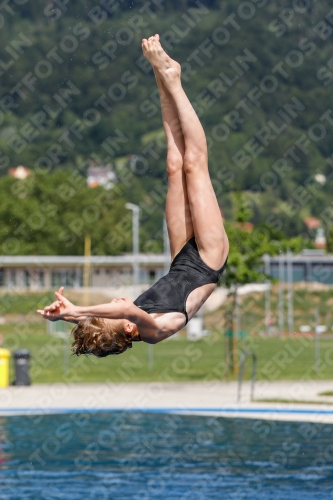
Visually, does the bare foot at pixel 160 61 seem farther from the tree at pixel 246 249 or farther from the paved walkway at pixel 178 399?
A: the tree at pixel 246 249

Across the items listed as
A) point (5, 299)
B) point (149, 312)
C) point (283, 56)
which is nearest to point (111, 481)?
point (149, 312)

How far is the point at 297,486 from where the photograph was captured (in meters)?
10.6

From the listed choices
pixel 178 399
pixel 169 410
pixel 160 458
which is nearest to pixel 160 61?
pixel 160 458

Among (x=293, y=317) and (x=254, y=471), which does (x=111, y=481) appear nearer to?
(x=254, y=471)

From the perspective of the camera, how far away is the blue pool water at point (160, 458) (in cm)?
1043

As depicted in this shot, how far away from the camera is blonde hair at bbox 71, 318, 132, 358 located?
647 cm

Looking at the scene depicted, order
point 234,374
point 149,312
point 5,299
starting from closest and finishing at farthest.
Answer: point 149,312 → point 234,374 → point 5,299

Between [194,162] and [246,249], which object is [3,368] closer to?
[246,249]

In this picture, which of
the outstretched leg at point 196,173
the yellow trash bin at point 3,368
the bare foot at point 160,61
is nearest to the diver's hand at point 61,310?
the outstretched leg at point 196,173

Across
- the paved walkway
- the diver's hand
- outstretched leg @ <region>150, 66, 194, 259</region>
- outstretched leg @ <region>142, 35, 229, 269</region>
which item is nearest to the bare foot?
outstretched leg @ <region>142, 35, 229, 269</region>

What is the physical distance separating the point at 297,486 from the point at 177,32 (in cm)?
16402

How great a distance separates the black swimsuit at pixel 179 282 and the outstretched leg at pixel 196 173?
0.26 ft

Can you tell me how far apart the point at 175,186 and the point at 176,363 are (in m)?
18.2

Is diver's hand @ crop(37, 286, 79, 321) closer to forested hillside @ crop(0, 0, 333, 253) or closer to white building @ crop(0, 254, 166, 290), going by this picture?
white building @ crop(0, 254, 166, 290)
